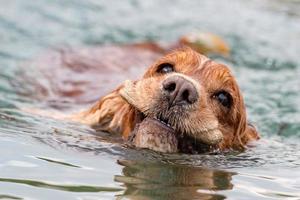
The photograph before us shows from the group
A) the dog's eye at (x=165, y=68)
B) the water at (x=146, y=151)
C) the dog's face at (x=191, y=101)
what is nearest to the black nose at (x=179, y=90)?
the dog's face at (x=191, y=101)

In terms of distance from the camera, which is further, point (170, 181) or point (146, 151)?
point (146, 151)

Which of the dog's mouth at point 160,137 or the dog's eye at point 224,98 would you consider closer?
the dog's mouth at point 160,137

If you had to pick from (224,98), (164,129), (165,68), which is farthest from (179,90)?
(165,68)

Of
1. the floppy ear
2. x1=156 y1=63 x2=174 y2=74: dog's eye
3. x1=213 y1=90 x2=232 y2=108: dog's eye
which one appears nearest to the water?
the floppy ear

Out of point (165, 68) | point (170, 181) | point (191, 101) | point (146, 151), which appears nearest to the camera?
point (170, 181)

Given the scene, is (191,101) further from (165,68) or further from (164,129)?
(165,68)

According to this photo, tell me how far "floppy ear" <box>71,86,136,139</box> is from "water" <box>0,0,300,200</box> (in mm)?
129

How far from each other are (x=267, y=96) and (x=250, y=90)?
0.90ft

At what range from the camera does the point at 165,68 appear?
17.6 ft

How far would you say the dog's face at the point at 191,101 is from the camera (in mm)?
4727

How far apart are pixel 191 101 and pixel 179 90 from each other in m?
0.15

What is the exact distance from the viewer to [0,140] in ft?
16.5

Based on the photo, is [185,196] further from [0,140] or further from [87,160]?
[0,140]

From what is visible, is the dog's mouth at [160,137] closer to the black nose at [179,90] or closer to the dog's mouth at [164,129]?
the dog's mouth at [164,129]
